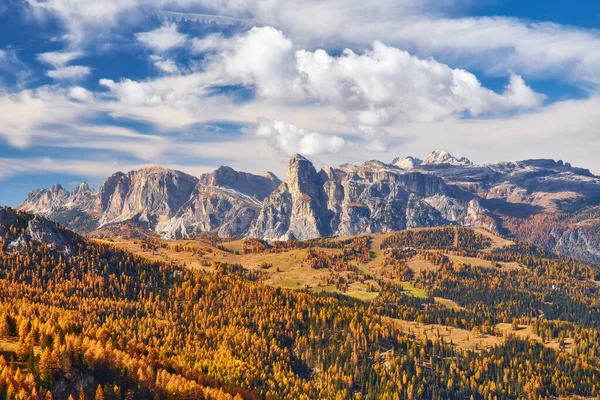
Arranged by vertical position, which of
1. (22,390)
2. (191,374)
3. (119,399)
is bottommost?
(191,374)

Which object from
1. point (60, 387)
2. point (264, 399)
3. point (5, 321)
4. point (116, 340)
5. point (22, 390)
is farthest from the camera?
point (264, 399)

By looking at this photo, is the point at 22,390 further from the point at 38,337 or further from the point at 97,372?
the point at 38,337

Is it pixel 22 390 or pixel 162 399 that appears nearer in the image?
pixel 22 390

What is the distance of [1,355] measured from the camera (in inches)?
4466

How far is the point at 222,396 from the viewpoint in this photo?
472 ft

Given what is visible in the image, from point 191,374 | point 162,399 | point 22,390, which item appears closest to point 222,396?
point 162,399

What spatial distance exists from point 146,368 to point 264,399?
77.7 m

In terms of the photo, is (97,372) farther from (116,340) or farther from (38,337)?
(116,340)

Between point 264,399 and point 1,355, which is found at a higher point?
point 1,355

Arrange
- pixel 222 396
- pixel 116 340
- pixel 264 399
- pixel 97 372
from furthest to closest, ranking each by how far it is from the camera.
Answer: pixel 264 399 < pixel 116 340 < pixel 222 396 < pixel 97 372

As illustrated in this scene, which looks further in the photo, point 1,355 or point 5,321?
point 5,321

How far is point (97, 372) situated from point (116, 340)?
41936 millimetres

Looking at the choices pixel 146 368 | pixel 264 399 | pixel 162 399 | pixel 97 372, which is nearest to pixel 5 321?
pixel 97 372

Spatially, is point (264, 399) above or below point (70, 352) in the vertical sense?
below
